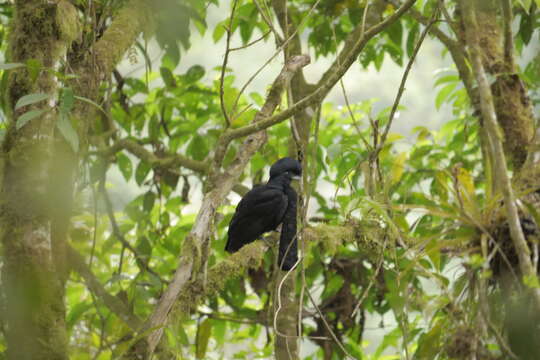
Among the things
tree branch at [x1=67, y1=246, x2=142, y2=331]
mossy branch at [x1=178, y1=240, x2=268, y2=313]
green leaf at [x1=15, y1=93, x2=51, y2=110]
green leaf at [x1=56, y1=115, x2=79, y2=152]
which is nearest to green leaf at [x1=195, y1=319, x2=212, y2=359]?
tree branch at [x1=67, y1=246, x2=142, y2=331]

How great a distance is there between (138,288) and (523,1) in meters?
2.09

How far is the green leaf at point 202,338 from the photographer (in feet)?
11.3

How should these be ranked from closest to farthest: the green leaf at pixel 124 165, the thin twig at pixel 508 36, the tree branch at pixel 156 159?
the thin twig at pixel 508 36, the tree branch at pixel 156 159, the green leaf at pixel 124 165

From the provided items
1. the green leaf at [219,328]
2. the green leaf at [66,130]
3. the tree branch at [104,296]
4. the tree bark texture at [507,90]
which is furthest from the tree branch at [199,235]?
the green leaf at [219,328]

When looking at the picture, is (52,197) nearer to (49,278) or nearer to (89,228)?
(49,278)

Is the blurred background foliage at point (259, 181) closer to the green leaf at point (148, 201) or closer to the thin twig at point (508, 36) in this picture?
the green leaf at point (148, 201)

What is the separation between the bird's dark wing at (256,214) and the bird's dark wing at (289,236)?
38 mm

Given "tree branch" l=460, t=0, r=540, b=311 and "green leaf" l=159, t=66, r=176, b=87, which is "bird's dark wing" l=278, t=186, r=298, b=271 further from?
"tree branch" l=460, t=0, r=540, b=311

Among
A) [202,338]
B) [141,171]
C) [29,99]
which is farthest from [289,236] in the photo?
[29,99]

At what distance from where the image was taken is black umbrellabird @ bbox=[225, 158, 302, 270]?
3.32 meters

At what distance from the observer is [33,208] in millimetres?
1979

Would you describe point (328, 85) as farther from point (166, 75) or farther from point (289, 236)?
point (166, 75)

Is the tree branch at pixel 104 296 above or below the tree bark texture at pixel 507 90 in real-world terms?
below

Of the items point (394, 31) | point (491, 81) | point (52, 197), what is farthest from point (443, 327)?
point (394, 31)
